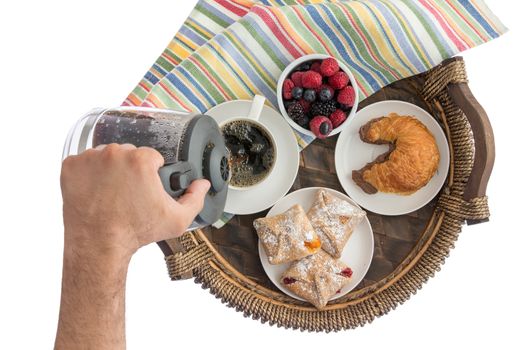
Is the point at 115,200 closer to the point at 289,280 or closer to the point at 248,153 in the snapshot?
the point at 248,153

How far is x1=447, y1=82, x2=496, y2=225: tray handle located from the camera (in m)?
1.48

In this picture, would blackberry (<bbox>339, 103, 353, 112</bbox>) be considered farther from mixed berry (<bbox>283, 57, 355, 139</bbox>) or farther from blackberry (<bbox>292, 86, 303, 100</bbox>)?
blackberry (<bbox>292, 86, 303, 100</bbox>)

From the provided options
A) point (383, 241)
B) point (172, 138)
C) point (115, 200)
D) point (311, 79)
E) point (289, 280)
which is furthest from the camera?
point (383, 241)

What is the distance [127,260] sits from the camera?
1.05 m

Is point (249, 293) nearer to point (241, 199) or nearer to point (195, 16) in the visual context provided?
point (241, 199)

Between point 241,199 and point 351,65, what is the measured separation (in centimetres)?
57

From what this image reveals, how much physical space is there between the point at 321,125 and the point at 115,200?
72cm

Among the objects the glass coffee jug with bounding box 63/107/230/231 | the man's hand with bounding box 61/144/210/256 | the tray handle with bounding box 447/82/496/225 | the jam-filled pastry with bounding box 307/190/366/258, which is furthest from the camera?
the jam-filled pastry with bounding box 307/190/366/258

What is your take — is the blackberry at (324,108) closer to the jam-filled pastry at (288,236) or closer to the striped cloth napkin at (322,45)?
the striped cloth napkin at (322,45)

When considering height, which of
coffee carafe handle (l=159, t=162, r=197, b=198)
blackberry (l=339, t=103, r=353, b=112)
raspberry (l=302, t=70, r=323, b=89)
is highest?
raspberry (l=302, t=70, r=323, b=89)

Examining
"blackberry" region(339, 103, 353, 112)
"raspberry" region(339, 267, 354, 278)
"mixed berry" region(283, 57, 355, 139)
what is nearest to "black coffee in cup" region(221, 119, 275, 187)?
"mixed berry" region(283, 57, 355, 139)

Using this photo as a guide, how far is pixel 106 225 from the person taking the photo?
1007 mm

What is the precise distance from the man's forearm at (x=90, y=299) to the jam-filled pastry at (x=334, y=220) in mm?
705

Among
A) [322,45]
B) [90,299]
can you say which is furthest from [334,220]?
[90,299]
